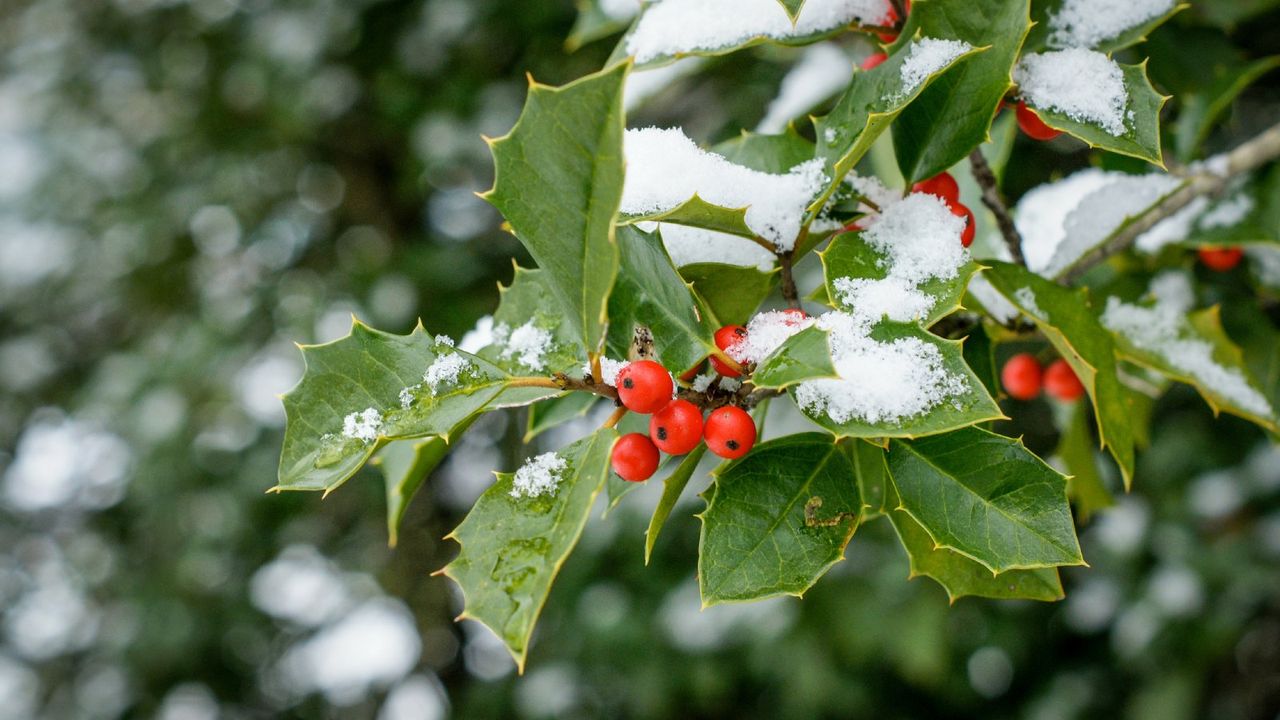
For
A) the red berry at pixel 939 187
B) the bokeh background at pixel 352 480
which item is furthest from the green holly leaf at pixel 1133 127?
the bokeh background at pixel 352 480

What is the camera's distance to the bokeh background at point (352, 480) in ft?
Result: 7.72

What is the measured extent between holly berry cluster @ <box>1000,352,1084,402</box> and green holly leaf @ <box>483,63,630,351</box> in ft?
2.74

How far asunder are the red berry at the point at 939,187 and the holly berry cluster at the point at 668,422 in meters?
0.27

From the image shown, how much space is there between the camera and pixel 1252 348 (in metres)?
1.27

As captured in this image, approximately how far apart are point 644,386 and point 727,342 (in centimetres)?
11

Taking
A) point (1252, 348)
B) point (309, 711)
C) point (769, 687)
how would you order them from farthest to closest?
point (309, 711) < point (769, 687) < point (1252, 348)

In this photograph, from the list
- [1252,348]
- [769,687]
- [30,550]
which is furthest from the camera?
[30,550]

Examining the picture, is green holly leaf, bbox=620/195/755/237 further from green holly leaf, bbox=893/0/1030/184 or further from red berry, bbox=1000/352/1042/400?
red berry, bbox=1000/352/1042/400

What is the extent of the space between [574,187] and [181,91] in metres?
2.59

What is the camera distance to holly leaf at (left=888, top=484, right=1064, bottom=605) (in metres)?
0.91

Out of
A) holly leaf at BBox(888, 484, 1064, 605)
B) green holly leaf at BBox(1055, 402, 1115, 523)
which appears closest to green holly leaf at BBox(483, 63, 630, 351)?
holly leaf at BBox(888, 484, 1064, 605)

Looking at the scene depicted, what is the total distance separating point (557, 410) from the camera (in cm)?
103

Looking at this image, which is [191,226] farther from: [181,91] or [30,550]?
[30,550]

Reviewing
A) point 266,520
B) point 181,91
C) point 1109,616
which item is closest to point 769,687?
point 1109,616
